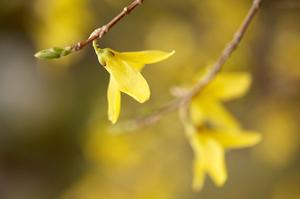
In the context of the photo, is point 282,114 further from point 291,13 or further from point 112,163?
point 112,163

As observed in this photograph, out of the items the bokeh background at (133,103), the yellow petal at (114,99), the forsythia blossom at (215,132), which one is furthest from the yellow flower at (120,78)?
the bokeh background at (133,103)

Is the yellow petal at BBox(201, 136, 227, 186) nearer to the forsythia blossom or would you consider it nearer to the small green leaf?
the forsythia blossom

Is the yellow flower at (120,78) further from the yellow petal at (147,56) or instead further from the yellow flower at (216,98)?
the yellow flower at (216,98)

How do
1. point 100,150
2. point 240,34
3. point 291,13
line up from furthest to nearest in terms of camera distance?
1. point 100,150
2. point 291,13
3. point 240,34

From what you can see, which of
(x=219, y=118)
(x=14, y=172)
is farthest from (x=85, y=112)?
(x=219, y=118)

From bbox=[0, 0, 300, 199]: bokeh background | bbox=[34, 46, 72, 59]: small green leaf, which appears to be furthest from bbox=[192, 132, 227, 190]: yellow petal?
bbox=[0, 0, 300, 199]: bokeh background

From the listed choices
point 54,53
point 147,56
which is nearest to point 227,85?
point 147,56
